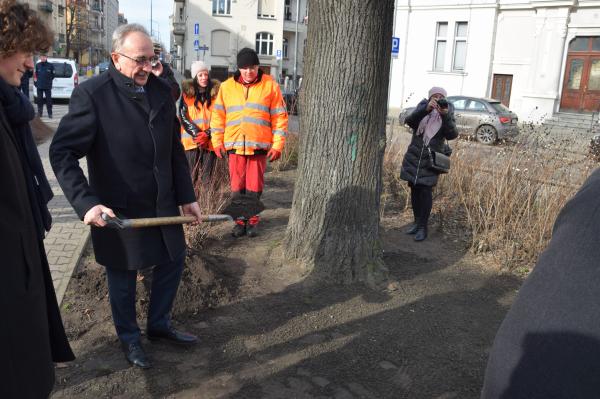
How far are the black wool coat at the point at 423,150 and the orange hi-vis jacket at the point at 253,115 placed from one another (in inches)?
55.3

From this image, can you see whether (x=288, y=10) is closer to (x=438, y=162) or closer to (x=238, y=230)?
(x=438, y=162)

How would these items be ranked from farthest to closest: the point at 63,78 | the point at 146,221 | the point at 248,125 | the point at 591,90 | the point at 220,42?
the point at 220,42 < the point at 591,90 < the point at 63,78 < the point at 248,125 < the point at 146,221

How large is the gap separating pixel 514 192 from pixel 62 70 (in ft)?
66.0

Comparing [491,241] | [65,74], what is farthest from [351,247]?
[65,74]

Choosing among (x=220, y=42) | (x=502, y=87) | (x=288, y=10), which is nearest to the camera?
(x=502, y=87)

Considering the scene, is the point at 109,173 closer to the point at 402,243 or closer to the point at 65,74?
the point at 402,243

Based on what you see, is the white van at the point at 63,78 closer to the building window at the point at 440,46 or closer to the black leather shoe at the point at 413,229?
the building window at the point at 440,46

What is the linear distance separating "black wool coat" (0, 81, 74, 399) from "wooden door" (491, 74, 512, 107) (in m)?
25.6

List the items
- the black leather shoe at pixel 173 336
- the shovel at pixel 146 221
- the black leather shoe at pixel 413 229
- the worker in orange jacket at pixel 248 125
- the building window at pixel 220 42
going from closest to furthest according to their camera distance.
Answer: the shovel at pixel 146 221, the black leather shoe at pixel 173 336, the worker in orange jacket at pixel 248 125, the black leather shoe at pixel 413 229, the building window at pixel 220 42

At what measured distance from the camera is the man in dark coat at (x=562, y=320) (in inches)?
41.0

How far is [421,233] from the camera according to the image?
18.7 ft

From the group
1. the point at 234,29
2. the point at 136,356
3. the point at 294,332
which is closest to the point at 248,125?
the point at 294,332

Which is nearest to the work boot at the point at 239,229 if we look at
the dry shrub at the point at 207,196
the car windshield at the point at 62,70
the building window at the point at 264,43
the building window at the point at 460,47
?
the dry shrub at the point at 207,196

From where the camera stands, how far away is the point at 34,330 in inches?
77.3
